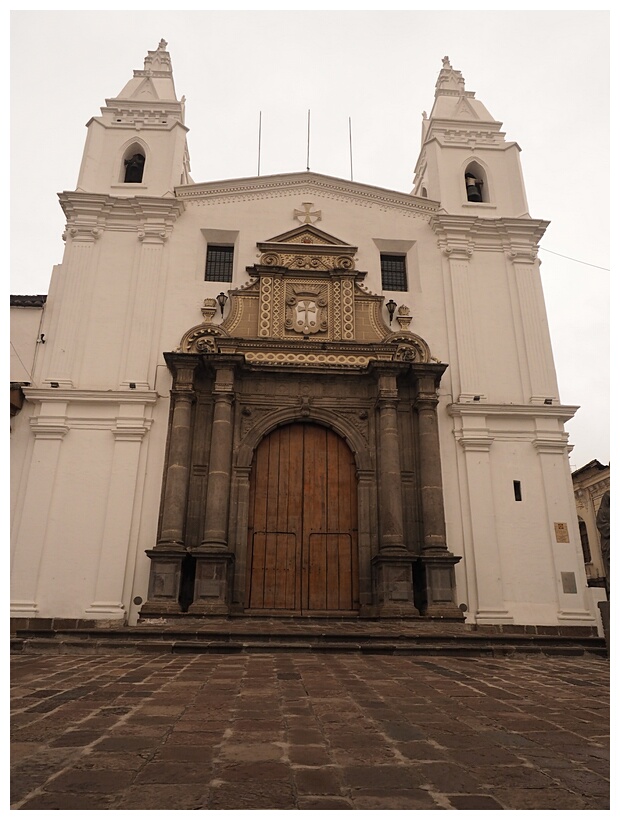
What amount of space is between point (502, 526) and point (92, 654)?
796 cm

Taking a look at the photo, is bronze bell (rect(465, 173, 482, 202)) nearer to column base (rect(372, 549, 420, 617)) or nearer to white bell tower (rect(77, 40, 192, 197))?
white bell tower (rect(77, 40, 192, 197))

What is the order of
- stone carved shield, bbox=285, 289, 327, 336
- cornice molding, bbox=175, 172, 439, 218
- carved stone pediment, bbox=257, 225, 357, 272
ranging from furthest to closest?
1. cornice molding, bbox=175, 172, 439, 218
2. carved stone pediment, bbox=257, 225, 357, 272
3. stone carved shield, bbox=285, 289, 327, 336

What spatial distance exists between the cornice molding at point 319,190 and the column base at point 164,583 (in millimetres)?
8742

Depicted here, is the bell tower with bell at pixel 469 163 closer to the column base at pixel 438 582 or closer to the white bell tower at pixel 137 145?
the white bell tower at pixel 137 145

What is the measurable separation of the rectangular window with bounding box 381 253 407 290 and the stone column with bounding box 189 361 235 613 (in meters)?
4.64

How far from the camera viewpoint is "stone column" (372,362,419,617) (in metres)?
10.3

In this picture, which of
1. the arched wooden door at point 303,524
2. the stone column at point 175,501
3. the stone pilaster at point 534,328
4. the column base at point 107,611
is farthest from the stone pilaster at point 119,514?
the stone pilaster at point 534,328

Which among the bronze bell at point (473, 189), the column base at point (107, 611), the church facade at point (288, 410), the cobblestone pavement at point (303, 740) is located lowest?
the cobblestone pavement at point (303, 740)

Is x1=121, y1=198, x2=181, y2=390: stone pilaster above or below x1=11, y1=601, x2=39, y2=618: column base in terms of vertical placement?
above

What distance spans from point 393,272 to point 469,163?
400 centimetres

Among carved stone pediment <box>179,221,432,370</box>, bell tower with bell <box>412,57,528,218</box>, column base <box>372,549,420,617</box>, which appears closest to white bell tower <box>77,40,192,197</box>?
carved stone pediment <box>179,221,432,370</box>

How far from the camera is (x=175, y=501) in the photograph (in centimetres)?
1091

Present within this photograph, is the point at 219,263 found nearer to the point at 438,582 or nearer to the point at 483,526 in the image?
the point at 483,526

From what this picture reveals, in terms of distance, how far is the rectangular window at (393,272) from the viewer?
1395 centimetres
